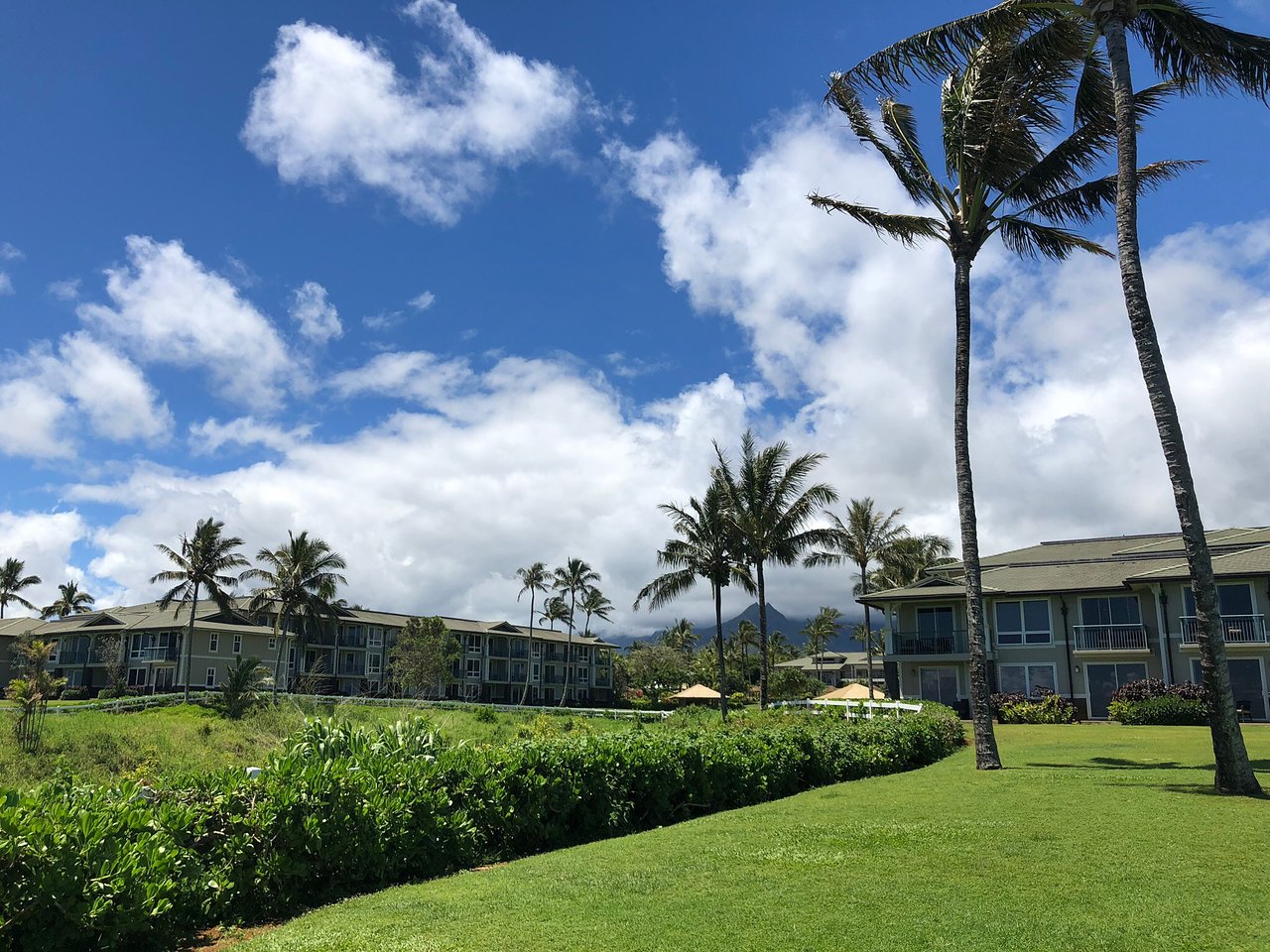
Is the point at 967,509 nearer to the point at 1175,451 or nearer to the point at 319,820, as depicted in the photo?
the point at 1175,451

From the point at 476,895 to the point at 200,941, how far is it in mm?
2002

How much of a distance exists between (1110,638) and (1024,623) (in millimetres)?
3038

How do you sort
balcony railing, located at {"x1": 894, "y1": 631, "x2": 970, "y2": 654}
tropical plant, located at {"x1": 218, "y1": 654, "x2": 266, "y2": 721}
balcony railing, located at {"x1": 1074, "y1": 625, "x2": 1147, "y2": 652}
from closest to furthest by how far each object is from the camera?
balcony railing, located at {"x1": 1074, "y1": 625, "x2": 1147, "y2": 652}
balcony railing, located at {"x1": 894, "y1": 631, "x2": 970, "y2": 654}
tropical plant, located at {"x1": 218, "y1": 654, "x2": 266, "y2": 721}

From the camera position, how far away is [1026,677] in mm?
34000

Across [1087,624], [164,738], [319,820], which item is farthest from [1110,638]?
[164,738]

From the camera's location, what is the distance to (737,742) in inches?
521

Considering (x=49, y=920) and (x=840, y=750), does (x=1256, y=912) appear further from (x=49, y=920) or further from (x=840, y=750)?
(x=840, y=750)

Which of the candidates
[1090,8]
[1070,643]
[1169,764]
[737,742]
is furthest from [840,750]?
[1070,643]

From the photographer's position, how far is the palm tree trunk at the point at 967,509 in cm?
1639

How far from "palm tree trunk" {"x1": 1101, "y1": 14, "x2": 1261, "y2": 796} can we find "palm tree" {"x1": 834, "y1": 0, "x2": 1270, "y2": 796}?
13mm

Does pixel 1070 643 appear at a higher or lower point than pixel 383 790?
higher

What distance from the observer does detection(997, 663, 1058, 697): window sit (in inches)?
1324

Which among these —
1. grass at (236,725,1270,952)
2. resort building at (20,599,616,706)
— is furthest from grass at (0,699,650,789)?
resort building at (20,599,616,706)

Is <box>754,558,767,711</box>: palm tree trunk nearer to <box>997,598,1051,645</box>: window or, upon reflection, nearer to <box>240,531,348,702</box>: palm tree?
<box>997,598,1051,645</box>: window
